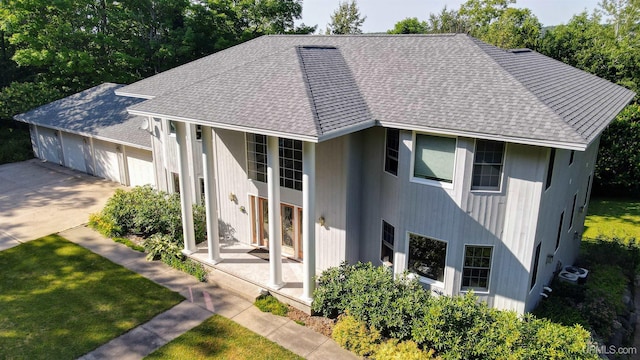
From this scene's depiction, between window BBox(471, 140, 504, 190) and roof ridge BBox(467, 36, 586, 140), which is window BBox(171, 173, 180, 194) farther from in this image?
roof ridge BBox(467, 36, 586, 140)

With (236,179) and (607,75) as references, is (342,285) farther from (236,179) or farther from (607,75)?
(607,75)

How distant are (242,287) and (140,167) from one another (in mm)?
12464

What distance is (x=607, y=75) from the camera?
2702cm

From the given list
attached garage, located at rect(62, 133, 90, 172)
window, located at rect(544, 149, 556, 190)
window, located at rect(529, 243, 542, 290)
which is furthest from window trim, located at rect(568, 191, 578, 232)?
attached garage, located at rect(62, 133, 90, 172)

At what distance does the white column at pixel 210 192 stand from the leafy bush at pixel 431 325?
167 inches

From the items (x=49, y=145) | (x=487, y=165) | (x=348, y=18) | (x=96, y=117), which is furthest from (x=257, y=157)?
(x=348, y=18)

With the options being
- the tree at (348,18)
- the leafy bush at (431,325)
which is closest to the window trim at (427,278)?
the leafy bush at (431,325)

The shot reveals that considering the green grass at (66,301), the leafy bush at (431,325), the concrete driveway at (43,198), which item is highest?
the leafy bush at (431,325)

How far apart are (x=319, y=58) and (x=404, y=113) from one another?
171 inches

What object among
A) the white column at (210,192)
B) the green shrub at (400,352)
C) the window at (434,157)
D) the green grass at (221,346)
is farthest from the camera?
the white column at (210,192)

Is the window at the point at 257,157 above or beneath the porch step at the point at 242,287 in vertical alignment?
above

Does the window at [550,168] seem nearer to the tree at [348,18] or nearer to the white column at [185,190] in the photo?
the white column at [185,190]

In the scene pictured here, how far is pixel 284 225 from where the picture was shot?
14859 millimetres

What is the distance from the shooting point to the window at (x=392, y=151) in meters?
12.1
